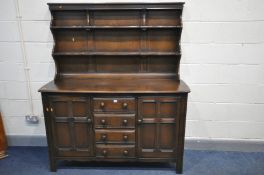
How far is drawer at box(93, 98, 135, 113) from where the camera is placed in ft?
7.11

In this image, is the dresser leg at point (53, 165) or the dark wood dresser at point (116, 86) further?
the dresser leg at point (53, 165)

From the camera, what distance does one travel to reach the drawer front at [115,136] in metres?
2.26

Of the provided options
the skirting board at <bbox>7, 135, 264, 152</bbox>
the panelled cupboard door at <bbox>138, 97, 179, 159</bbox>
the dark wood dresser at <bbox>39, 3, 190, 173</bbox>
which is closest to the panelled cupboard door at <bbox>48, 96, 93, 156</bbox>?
the dark wood dresser at <bbox>39, 3, 190, 173</bbox>

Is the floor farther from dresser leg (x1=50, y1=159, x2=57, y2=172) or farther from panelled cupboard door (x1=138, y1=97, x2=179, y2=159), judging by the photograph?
panelled cupboard door (x1=138, y1=97, x2=179, y2=159)

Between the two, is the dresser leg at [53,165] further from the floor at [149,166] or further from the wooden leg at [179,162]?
the wooden leg at [179,162]

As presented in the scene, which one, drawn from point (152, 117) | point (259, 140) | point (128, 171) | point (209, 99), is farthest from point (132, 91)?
point (259, 140)

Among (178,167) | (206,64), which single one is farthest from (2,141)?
(206,64)

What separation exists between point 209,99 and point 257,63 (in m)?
0.67

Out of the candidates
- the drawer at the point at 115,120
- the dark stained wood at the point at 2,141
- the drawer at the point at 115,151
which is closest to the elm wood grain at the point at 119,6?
the drawer at the point at 115,120

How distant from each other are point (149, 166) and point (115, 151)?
0.47 meters

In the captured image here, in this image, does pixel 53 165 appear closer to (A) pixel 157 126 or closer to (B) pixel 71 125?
(B) pixel 71 125

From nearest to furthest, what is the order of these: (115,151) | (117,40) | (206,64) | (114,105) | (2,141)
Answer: (114,105)
(115,151)
(117,40)
(206,64)
(2,141)

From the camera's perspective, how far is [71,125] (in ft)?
7.43

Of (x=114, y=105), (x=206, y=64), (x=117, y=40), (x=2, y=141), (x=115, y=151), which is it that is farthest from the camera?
(x=2, y=141)
